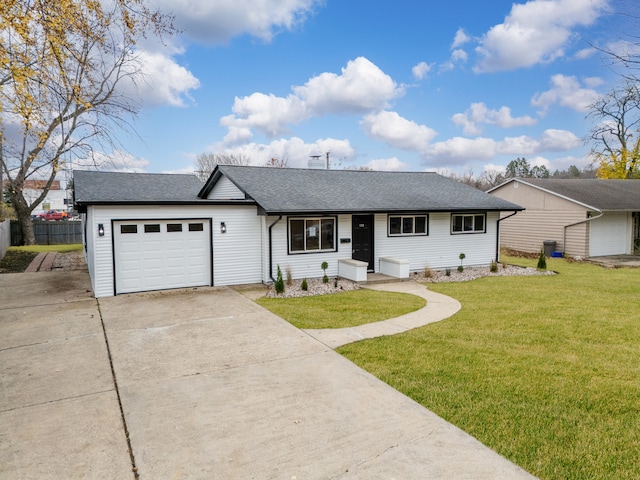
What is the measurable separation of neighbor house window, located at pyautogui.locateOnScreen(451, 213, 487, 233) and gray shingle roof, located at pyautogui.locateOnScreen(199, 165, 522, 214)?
50 centimetres

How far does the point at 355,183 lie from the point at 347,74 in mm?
7691

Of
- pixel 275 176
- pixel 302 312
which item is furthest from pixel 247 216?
pixel 302 312

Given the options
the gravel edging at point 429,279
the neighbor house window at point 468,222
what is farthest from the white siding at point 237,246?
the neighbor house window at point 468,222

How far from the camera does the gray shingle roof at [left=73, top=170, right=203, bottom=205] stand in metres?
11.5

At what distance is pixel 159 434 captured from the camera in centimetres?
398

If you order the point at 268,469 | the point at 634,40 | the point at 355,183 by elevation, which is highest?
the point at 634,40

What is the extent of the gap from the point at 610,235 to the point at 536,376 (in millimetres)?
18804

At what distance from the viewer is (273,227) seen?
1214 centimetres

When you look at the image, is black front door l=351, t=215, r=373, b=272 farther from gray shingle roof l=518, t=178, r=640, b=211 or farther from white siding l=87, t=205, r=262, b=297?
gray shingle roof l=518, t=178, r=640, b=211

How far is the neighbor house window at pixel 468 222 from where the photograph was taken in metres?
15.0

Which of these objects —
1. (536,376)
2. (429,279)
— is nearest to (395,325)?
(536,376)

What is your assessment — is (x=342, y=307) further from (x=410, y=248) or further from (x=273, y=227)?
(x=410, y=248)

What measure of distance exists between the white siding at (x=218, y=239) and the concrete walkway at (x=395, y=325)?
515cm

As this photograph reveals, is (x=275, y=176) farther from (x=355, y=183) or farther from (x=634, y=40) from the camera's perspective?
(x=634, y=40)
